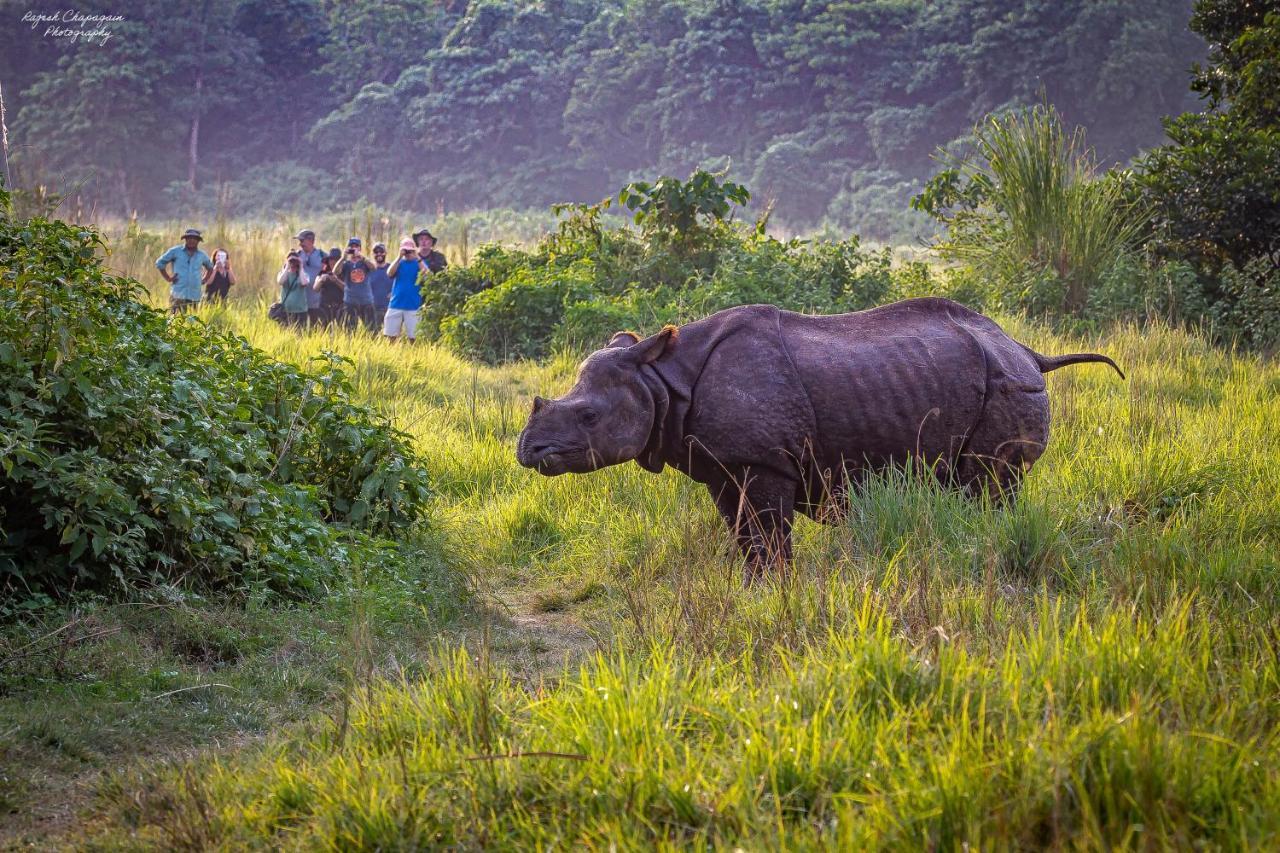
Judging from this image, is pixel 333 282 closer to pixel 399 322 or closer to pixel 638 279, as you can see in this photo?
pixel 399 322

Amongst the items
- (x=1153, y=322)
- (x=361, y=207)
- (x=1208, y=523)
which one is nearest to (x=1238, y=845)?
(x=1208, y=523)

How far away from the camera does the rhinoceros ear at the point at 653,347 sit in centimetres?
533

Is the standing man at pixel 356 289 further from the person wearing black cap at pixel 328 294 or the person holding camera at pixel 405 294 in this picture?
the person holding camera at pixel 405 294

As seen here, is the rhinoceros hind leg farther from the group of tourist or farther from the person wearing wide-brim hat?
the person wearing wide-brim hat

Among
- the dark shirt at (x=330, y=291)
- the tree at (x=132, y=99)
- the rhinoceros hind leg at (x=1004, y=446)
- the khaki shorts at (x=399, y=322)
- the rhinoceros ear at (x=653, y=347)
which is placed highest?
the tree at (x=132, y=99)

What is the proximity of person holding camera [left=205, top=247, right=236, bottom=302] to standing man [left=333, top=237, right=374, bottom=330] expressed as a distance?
135 cm

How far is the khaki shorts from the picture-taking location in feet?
47.3

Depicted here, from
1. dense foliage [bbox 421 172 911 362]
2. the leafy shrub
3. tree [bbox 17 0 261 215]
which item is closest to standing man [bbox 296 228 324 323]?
dense foliage [bbox 421 172 911 362]

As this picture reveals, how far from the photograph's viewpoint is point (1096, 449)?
7184mm

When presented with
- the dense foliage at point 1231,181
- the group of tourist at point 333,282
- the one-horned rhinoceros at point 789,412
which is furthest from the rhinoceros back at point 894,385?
the group of tourist at point 333,282

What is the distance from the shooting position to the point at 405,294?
1452cm

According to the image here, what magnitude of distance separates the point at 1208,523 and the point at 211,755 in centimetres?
394

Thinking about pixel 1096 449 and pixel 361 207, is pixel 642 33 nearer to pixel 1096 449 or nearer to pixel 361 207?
pixel 361 207

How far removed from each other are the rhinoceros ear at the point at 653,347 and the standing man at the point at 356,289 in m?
10.1
